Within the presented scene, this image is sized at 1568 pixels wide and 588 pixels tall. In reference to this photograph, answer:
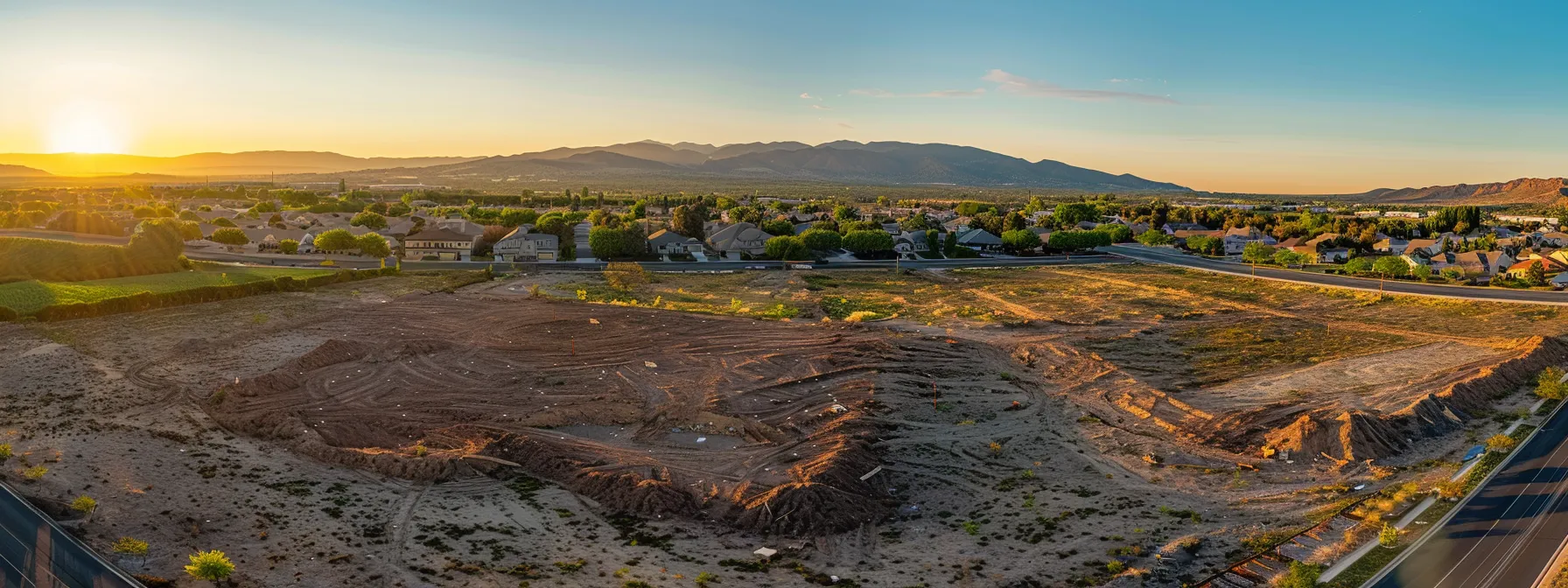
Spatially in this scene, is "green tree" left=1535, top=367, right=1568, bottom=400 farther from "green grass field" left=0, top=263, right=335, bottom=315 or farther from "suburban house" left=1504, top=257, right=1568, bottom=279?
"green grass field" left=0, top=263, right=335, bottom=315

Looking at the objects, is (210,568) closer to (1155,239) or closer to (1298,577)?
(1298,577)

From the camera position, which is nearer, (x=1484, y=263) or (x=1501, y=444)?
(x=1501, y=444)

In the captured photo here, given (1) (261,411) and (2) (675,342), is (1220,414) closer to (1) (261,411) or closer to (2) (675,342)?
(2) (675,342)

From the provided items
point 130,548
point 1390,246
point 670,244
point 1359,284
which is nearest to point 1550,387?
point 1359,284

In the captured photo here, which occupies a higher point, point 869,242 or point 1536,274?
point 869,242

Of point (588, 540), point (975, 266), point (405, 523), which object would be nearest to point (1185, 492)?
point (588, 540)

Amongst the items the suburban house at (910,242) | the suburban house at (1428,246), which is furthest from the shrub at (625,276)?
the suburban house at (1428,246)

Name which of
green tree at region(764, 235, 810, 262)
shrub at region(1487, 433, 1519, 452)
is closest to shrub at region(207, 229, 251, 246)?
green tree at region(764, 235, 810, 262)
